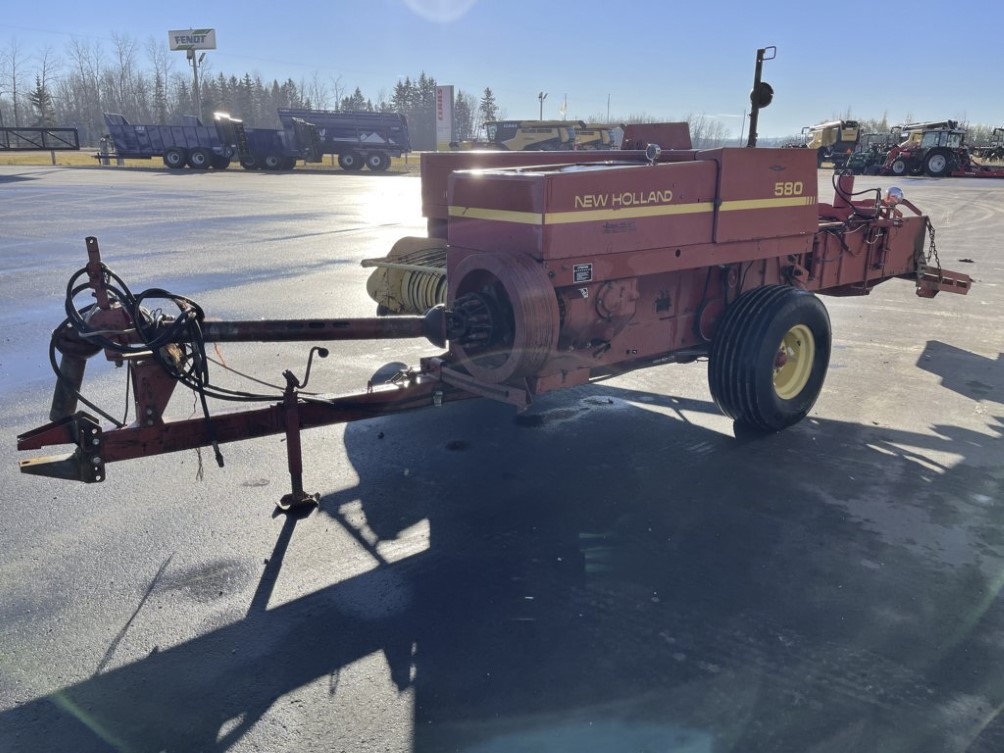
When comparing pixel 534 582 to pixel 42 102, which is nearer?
pixel 534 582

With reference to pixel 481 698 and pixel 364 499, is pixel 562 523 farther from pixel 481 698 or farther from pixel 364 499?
pixel 481 698

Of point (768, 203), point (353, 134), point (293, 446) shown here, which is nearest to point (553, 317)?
point (293, 446)

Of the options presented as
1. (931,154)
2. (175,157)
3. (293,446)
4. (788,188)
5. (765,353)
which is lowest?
(293,446)

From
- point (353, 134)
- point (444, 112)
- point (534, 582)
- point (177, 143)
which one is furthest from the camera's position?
point (444, 112)

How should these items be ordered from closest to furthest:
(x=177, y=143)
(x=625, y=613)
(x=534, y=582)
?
(x=625, y=613)
(x=534, y=582)
(x=177, y=143)

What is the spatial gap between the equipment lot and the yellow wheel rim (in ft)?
0.99

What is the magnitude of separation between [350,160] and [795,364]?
40.6 m

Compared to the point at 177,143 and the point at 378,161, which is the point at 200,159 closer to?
the point at 177,143

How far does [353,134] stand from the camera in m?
43.1

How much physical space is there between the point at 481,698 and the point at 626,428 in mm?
3039

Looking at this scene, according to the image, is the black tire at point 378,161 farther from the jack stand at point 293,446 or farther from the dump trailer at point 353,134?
the jack stand at point 293,446

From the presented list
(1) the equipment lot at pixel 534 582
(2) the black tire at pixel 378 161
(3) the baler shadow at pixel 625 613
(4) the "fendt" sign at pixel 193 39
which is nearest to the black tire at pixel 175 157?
(2) the black tire at pixel 378 161

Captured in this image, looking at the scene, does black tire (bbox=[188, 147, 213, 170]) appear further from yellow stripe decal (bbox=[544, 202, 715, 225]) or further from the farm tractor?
yellow stripe decal (bbox=[544, 202, 715, 225])

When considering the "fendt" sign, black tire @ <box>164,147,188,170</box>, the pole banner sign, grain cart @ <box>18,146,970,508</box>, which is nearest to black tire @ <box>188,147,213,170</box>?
black tire @ <box>164,147,188,170</box>
